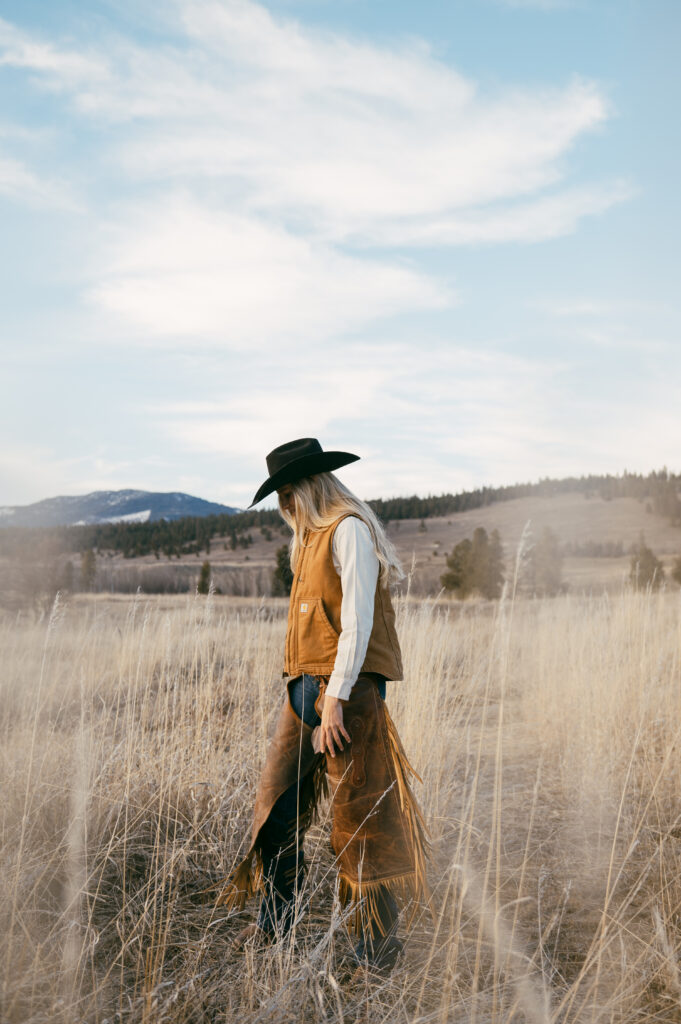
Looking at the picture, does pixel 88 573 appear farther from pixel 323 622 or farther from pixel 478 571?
pixel 323 622

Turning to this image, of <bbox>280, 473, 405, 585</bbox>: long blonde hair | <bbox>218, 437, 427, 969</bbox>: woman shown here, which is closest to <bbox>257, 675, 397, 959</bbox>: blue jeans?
<bbox>218, 437, 427, 969</bbox>: woman

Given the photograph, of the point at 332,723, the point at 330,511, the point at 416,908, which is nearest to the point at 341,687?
the point at 332,723

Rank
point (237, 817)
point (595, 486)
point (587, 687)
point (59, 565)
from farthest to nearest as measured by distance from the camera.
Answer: point (595, 486) < point (59, 565) < point (587, 687) < point (237, 817)

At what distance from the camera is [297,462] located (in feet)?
7.36

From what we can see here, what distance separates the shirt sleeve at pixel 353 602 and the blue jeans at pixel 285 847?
0.74ft

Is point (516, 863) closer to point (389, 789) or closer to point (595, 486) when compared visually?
point (389, 789)

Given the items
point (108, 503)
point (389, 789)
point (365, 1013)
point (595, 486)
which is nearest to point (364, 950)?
point (365, 1013)

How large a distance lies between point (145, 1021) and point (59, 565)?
19503 mm

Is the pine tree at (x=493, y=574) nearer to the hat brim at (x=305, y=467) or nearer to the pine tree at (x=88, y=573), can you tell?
the pine tree at (x=88, y=573)

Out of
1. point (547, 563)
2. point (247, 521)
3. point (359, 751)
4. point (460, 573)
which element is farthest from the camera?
point (247, 521)

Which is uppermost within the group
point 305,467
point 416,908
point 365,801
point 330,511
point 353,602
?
point 305,467

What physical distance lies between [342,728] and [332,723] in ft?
0.11

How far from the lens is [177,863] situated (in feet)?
9.25

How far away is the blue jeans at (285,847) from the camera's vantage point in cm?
221
